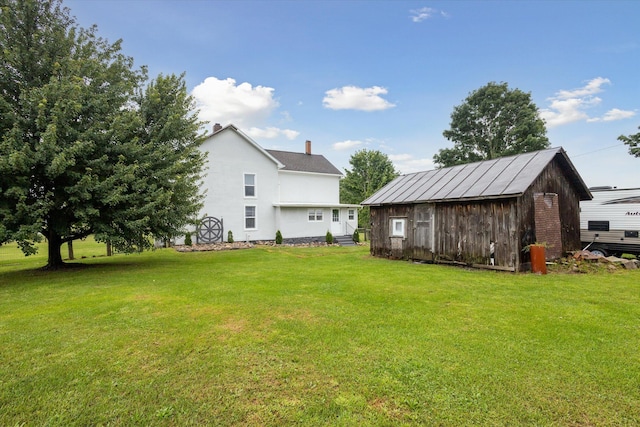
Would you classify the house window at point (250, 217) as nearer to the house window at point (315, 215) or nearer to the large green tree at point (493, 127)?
the house window at point (315, 215)

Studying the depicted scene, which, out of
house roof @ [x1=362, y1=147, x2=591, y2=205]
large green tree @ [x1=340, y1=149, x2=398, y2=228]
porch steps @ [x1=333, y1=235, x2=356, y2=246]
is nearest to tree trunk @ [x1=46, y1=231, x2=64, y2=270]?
house roof @ [x1=362, y1=147, x2=591, y2=205]

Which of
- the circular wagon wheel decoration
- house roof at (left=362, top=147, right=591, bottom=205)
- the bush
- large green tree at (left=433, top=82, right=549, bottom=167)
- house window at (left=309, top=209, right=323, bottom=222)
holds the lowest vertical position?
the bush

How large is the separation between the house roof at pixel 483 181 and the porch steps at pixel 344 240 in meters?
8.85

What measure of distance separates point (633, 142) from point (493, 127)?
13.3 meters

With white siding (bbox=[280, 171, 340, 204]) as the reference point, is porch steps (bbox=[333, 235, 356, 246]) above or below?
below

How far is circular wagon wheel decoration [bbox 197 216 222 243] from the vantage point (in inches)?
832

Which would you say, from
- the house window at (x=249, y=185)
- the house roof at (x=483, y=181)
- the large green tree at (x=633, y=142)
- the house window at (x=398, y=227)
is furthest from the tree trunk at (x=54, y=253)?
the large green tree at (x=633, y=142)

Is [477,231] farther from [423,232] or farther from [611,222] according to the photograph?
[611,222]

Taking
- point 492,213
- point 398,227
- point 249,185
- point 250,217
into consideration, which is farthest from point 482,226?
point 249,185

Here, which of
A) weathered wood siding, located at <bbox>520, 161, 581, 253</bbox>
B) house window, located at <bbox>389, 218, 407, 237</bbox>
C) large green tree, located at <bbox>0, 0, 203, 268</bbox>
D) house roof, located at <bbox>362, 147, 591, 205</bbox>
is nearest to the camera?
large green tree, located at <bbox>0, 0, 203, 268</bbox>

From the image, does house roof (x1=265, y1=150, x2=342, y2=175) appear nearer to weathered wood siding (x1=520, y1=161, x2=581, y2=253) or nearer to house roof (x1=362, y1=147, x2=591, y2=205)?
house roof (x1=362, y1=147, x2=591, y2=205)

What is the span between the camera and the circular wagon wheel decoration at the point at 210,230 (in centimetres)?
2114

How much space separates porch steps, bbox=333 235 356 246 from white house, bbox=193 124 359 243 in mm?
1024

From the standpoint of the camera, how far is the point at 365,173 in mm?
44531
